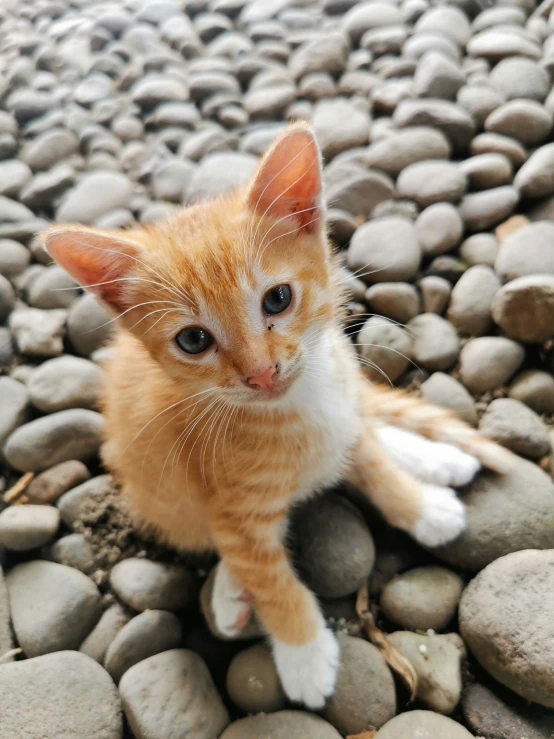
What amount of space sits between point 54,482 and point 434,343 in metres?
1.09

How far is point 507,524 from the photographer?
116 centimetres

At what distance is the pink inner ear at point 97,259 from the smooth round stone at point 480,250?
3.54 ft

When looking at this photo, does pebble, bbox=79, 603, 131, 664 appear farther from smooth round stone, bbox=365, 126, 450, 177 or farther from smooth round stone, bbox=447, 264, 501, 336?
smooth round stone, bbox=365, 126, 450, 177

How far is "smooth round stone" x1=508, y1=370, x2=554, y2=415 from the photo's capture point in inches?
53.9

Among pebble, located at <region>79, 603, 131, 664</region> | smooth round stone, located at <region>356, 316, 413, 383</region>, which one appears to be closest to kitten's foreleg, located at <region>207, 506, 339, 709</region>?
pebble, located at <region>79, 603, 131, 664</region>

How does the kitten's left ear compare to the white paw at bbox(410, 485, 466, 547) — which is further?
the white paw at bbox(410, 485, 466, 547)

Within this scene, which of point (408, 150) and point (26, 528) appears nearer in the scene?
point (26, 528)

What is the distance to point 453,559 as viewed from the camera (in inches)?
46.4

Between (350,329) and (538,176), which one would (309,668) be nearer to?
(350,329)

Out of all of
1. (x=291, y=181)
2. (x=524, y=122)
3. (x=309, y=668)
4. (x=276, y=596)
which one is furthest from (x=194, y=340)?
(x=524, y=122)

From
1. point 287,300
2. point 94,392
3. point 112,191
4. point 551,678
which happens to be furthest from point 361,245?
point 551,678

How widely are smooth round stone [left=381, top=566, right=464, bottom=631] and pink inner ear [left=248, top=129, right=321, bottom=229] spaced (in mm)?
782

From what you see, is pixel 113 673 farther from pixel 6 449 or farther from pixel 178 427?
pixel 6 449

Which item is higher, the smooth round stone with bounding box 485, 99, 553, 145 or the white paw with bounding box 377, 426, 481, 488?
the smooth round stone with bounding box 485, 99, 553, 145
